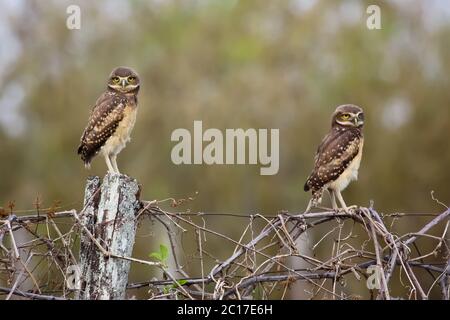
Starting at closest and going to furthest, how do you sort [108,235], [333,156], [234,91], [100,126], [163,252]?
[108,235], [163,252], [100,126], [333,156], [234,91]

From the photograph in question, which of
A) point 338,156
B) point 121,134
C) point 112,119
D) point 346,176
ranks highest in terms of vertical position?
point 112,119

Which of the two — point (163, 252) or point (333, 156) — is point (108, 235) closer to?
point (163, 252)

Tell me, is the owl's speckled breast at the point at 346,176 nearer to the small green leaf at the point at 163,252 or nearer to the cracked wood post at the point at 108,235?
the small green leaf at the point at 163,252

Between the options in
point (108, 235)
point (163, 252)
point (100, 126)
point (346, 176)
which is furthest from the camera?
point (346, 176)

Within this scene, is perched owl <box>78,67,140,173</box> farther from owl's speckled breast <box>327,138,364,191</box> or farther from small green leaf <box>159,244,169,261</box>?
small green leaf <box>159,244,169,261</box>

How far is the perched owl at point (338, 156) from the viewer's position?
6547mm

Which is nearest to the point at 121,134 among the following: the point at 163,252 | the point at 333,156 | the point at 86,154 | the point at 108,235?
the point at 86,154

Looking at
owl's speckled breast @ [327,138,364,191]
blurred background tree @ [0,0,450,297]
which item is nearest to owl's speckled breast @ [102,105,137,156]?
owl's speckled breast @ [327,138,364,191]

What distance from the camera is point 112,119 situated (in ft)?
21.4

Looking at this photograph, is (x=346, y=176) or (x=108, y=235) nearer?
(x=108, y=235)

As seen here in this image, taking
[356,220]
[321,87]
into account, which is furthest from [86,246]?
[321,87]

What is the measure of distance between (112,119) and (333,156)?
170 centimetres

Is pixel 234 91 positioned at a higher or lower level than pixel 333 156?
higher

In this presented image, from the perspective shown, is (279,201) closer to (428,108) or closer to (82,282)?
(428,108)
